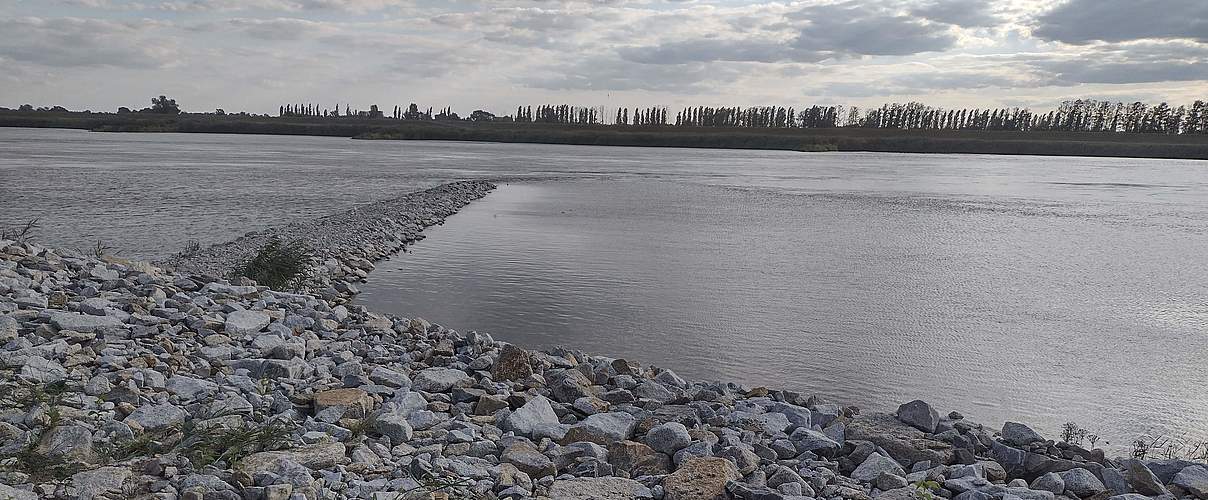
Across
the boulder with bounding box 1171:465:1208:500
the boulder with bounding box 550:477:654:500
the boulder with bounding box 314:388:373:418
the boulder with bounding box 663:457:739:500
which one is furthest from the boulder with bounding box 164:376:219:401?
the boulder with bounding box 1171:465:1208:500

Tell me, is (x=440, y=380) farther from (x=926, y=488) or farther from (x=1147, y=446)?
(x=1147, y=446)

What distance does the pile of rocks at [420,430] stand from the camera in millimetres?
3646

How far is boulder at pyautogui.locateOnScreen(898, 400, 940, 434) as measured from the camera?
4.91 meters

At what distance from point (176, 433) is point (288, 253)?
6561 mm

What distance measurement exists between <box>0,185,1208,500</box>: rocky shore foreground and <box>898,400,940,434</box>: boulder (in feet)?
0.04

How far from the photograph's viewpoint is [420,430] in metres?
4.41

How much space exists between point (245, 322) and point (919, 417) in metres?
4.57

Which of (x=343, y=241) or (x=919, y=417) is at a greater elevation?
(x=919, y=417)

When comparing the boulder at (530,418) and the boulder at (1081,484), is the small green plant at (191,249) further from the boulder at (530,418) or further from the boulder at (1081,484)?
the boulder at (1081,484)

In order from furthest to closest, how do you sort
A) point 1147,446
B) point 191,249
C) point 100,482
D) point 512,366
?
point 191,249
point 512,366
point 1147,446
point 100,482

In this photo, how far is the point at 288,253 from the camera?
1023cm

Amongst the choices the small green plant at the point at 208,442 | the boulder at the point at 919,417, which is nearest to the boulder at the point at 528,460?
the small green plant at the point at 208,442

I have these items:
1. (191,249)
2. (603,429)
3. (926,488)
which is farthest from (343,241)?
(926,488)

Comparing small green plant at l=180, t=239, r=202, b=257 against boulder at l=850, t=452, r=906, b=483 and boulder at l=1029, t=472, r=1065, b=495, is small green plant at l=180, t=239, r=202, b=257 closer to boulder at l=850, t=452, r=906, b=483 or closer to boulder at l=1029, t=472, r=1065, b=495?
boulder at l=850, t=452, r=906, b=483
